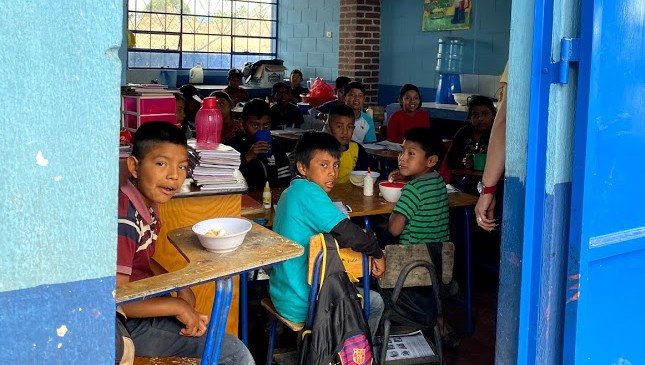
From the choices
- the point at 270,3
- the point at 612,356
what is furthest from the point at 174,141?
the point at 270,3

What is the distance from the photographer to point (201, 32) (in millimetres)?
11703

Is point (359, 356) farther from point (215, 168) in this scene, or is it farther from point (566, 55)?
point (566, 55)

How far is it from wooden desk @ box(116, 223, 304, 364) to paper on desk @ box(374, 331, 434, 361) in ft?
4.17

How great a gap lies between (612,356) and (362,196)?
73.3 inches

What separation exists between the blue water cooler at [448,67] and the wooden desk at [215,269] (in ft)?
20.8

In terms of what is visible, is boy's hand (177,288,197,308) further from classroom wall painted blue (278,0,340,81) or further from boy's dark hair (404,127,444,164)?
classroom wall painted blue (278,0,340,81)

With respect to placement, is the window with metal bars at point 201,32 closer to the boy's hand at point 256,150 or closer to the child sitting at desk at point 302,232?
the boy's hand at point 256,150

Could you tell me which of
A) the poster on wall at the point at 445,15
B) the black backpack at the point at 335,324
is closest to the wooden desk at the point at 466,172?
the black backpack at the point at 335,324

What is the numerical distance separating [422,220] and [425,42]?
607cm

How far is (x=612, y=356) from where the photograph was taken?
2299 mm

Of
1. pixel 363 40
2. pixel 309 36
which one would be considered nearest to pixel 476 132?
pixel 363 40

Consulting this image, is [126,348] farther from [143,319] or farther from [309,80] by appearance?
[309,80]

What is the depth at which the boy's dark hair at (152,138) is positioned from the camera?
2.35 metres

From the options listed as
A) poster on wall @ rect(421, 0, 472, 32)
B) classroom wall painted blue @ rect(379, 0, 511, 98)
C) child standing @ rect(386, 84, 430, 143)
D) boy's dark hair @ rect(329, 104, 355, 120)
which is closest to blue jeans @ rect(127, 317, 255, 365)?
boy's dark hair @ rect(329, 104, 355, 120)
